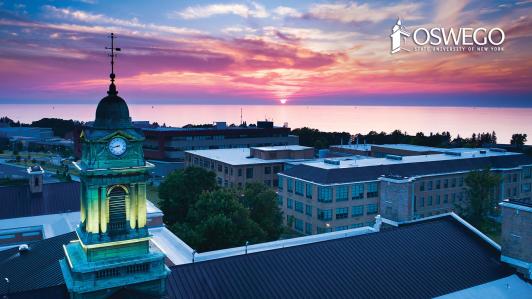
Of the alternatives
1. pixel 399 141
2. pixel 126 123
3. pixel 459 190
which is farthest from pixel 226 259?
pixel 399 141

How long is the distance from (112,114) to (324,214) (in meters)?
50.5

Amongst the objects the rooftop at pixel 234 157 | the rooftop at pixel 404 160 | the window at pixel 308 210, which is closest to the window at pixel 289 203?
the window at pixel 308 210

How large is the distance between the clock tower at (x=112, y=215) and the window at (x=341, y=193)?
48884 mm

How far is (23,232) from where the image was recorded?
4616cm

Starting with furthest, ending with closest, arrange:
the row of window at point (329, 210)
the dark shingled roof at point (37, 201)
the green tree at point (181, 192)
Answer: the row of window at point (329, 210)
the green tree at point (181, 192)
the dark shingled roof at point (37, 201)

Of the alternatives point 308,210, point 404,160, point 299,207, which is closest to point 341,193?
point 308,210

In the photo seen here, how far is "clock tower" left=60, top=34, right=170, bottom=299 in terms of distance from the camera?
2120 cm

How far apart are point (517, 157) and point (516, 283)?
2765 inches

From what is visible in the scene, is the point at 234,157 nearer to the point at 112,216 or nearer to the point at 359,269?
the point at 359,269

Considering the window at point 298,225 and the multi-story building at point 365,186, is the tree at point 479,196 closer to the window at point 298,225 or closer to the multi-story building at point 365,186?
the multi-story building at point 365,186

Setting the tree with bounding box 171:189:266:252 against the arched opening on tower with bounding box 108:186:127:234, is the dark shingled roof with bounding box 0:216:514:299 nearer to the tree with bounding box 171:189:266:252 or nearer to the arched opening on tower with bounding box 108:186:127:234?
the arched opening on tower with bounding box 108:186:127:234

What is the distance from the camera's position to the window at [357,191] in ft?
232

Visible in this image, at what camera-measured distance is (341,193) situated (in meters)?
69.4

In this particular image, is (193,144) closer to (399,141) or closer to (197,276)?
(399,141)
